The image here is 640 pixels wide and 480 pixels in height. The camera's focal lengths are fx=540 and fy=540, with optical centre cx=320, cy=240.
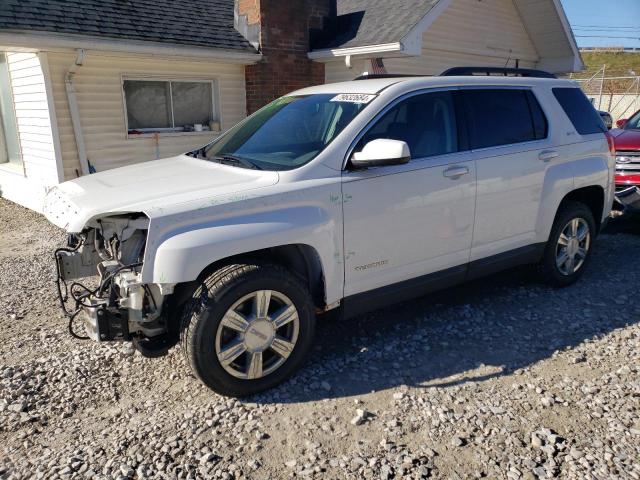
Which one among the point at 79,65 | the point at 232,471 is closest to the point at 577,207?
the point at 232,471

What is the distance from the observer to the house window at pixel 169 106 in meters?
9.56

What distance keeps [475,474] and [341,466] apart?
0.69 meters

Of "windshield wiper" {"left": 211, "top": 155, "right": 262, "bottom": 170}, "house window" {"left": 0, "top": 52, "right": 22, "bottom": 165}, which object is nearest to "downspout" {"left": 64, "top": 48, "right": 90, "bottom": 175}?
"house window" {"left": 0, "top": 52, "right": 22, "bottom": 165}

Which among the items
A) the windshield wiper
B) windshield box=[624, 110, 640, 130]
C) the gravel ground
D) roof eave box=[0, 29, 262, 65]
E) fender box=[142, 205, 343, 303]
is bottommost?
the gravel ground

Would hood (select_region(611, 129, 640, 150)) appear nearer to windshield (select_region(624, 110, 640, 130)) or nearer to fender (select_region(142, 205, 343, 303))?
windshield (select_region(624, 110, 640, 130))

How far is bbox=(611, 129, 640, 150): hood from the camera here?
767cm

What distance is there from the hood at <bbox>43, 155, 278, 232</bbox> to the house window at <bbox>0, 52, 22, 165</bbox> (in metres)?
7.42

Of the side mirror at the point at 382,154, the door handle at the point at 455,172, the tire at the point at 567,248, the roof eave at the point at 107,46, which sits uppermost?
the roof eave at the point at 107,46

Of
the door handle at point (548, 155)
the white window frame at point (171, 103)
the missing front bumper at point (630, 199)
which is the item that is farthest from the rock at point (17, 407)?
the white window frame at point (171, 103)

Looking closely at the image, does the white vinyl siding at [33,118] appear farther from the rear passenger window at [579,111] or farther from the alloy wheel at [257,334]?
the rear passenger window at [579,111]

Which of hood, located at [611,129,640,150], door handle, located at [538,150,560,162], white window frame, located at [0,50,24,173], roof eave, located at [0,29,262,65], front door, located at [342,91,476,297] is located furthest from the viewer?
white window frame, located at [0,50,24,173]

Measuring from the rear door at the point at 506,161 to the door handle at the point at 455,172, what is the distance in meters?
0.19

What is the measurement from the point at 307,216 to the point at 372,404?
1.26 m

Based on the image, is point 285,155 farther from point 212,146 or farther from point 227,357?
point 227,357
